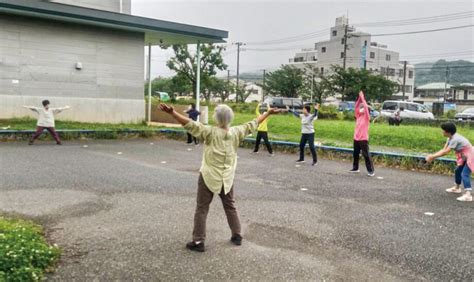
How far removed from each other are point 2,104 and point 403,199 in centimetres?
1337

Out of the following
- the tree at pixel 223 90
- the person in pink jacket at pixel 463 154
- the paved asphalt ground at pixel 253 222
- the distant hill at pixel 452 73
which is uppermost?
the distant hill at pixel 452 73

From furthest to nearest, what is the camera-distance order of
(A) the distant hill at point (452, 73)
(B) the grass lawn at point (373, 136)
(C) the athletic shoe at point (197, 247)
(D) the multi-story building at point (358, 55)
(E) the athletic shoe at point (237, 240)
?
1. (A) the distant hill at point (452, 73)
2. (D) the multi-story building at point (358, 55)
3. (B) the grass lawn at point (373, 136)
4. (E) the athletic shoe at point (237, 240)
5. (C) the athletic shoe at point (197, 247)

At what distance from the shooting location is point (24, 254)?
3.93 metres

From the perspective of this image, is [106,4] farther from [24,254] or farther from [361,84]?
[361,84]

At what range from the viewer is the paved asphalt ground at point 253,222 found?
4242 millimetres

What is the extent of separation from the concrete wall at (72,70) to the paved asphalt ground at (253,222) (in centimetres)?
591

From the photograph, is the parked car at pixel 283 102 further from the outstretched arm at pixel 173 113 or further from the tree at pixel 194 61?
the outstretched arm at pixel 173 113

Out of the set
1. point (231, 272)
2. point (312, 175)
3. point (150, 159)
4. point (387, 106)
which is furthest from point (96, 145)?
point (387, 106)

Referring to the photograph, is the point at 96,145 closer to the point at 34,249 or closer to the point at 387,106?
the point at 34,249

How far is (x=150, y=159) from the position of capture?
1097 cm

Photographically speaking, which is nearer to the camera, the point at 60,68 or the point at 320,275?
the point at 320,275

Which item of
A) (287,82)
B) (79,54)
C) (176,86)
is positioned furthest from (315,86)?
(79,54)

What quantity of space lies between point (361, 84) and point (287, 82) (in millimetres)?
9972

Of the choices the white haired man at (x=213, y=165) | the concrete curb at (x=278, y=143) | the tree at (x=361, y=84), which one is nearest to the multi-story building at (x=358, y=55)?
the tree at (x=361, y=84)
